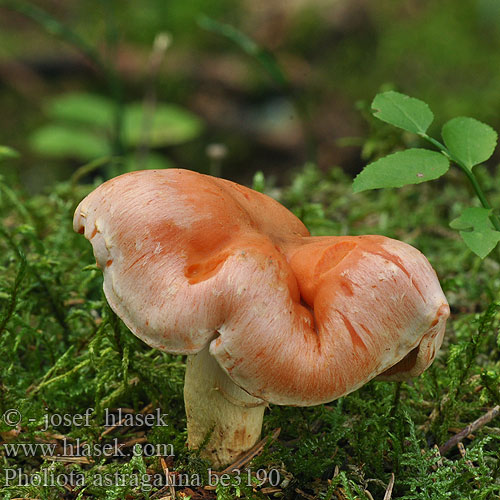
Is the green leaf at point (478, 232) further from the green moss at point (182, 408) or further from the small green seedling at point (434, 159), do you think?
the green moss at point (182, 408)

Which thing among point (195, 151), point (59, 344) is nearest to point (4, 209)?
point (59, 344)

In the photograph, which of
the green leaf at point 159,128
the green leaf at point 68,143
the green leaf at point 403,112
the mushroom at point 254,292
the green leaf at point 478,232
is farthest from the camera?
the green leaf at point 159,128

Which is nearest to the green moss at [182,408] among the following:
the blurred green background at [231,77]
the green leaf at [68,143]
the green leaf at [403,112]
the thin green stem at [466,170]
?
the thin green stem at [466,170]

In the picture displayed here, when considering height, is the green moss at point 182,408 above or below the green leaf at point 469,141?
below

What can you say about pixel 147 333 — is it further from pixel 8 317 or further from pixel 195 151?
pixel 195 151

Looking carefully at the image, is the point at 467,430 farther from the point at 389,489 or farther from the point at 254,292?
the point at 254,292

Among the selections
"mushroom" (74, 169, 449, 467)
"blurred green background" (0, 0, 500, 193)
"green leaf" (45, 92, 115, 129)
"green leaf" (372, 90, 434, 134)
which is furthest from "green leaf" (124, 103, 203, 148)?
"mushroom" (74, 169, 449, 467)
